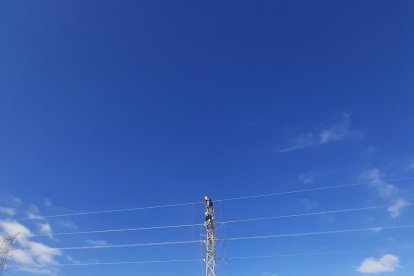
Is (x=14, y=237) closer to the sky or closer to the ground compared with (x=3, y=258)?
closer to the sky

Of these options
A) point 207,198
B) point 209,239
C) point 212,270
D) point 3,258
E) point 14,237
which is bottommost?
point 212,270

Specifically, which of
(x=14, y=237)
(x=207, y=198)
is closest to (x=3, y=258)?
(x=14, y=237)

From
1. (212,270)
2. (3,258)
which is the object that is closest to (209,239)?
(212,270)

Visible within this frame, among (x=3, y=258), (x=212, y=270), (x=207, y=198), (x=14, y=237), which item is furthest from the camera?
(x=14, y=237)

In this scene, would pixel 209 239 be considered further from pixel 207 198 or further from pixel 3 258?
pixel 3 258

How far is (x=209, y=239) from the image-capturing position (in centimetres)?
4044

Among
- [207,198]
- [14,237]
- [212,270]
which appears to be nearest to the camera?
[212,270]

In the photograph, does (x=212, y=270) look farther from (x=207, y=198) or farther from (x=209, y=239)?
(x=207, y=198)

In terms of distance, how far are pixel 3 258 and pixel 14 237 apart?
6.78 metres

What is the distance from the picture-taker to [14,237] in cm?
9100

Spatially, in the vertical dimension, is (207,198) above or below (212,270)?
above

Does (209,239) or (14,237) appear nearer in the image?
(209,239)

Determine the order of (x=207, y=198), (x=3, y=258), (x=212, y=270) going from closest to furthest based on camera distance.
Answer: (x=212, y=270), (x=207, y=198), (x=3, y=258)

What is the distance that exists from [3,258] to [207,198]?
64.8 meters
